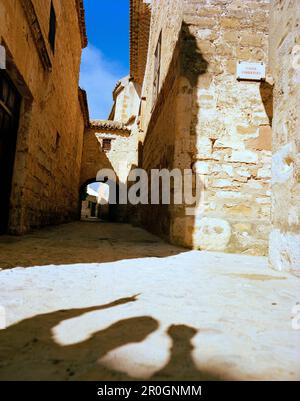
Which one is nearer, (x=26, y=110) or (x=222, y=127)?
(x=222, y=127)

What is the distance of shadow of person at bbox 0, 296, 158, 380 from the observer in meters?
0.84

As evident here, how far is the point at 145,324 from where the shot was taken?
1.22 metres

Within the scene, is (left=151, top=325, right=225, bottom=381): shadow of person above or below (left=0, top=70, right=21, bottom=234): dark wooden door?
below

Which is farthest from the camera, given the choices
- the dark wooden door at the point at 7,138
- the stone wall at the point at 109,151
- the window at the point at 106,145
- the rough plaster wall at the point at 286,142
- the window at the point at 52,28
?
the window at the point at 106,145

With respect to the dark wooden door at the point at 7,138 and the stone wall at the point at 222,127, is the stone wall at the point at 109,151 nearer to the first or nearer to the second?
the dark wooden door at the point at 7,138

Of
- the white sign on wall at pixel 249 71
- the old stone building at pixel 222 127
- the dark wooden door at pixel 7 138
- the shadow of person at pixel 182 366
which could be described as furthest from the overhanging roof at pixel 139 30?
the shadow of person at pixel 182 366

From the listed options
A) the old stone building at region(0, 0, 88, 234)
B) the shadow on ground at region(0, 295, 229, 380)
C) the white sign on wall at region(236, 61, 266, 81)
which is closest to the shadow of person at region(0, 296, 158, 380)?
the shadow on ground at region(0, 295, 229, 380)

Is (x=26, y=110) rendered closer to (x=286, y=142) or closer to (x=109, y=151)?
(x=286, y=142)

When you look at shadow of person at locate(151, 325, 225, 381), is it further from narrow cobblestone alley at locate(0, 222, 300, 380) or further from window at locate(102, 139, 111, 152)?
window at locate(102, 139, 111, 152)

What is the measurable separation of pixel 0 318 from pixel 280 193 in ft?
8.08

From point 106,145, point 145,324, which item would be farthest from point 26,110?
point 106,145

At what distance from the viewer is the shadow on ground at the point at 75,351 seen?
0.83 metres

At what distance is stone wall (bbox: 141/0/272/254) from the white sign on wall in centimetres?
8

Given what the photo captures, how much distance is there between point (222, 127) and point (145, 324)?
3584mm
